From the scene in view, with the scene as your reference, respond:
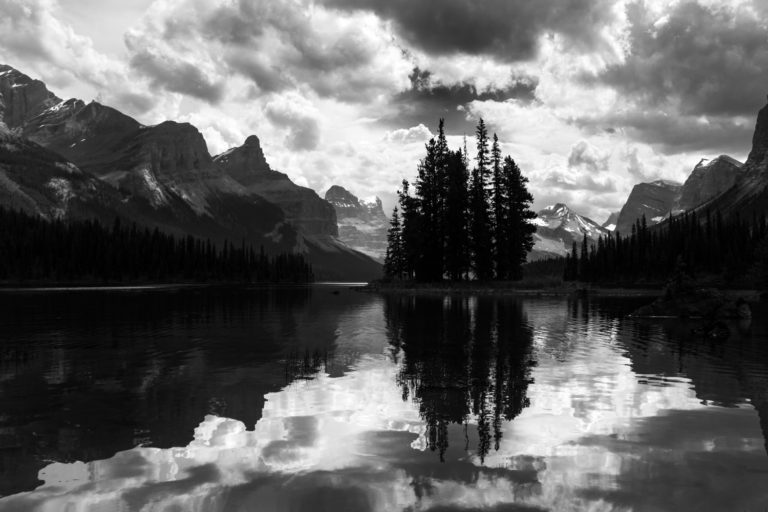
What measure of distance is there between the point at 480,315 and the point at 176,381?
29783 mm

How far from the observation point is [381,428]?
39.1 feet

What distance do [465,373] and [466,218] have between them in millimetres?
68715

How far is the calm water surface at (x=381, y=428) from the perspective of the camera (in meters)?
8.37

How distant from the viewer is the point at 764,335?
30547 millimetres

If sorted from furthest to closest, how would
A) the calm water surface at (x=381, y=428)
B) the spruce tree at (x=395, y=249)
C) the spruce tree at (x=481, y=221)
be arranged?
the spruce tree at (x=395, y=249), the spruce tree at (x=481, y=221), the calm water surface at (x=381, y=428)

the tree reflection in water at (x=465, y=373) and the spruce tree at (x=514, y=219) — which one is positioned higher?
the spruce tree at (x=514, y=219)

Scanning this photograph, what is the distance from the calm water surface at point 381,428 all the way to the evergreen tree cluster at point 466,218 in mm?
59669

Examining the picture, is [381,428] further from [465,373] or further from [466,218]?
[466,218]

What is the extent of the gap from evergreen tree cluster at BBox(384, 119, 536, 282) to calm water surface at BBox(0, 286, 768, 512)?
2349 inches

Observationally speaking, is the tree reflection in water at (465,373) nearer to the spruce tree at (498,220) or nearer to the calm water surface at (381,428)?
the calm water surface at (381,428)

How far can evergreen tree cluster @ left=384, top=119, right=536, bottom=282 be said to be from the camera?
8450cm

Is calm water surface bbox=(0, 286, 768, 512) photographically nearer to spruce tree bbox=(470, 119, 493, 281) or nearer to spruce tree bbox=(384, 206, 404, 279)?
spruce tree bbox=(470, 119, 493, 281)

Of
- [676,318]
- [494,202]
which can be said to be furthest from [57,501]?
[494,202]

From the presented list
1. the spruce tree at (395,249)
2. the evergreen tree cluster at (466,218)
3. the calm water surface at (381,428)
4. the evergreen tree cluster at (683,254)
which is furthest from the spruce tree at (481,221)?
the evergreen tree cluster at (683,254)
